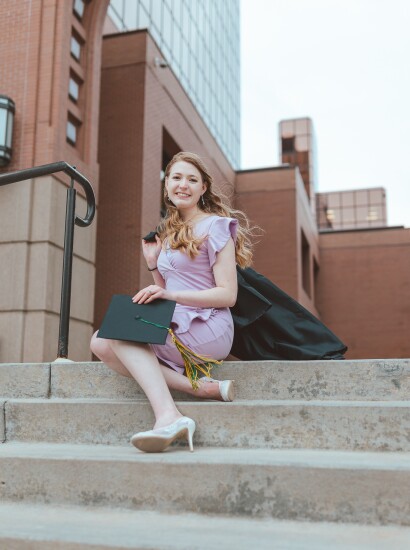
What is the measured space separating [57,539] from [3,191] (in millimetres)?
7908

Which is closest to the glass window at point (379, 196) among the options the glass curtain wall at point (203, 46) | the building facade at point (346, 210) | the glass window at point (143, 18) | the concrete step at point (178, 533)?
the building facade at point (346, 210)

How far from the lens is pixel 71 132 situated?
991 centimetres

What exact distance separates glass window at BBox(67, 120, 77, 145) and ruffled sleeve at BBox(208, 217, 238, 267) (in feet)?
24.6

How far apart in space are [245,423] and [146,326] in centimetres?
58

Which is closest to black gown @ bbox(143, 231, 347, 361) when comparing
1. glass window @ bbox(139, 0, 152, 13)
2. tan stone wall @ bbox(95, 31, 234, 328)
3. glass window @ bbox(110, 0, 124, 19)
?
tan stone wall @ bbox(95, 31, 234, 328)

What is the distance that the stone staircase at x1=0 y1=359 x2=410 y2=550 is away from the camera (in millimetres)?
1879

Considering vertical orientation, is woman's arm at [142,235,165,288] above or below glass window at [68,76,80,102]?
below

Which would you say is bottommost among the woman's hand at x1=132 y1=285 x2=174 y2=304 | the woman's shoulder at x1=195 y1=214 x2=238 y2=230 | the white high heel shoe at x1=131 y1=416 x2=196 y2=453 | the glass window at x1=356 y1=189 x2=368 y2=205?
the white high heel shoe at x1=131 y1=416 x2=196 y2=453

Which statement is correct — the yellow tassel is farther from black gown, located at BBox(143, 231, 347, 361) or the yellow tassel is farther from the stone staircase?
black gown, located at BBox(143, 231, 347, 361)

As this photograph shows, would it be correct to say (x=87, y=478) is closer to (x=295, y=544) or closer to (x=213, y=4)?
(x=295, y=544)

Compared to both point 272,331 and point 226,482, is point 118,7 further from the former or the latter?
point 226,482

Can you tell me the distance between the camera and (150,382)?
2482 mm

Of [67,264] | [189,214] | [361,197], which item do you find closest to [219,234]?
[189,214]

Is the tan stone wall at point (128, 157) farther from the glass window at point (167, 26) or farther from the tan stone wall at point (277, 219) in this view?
the tan stone wall at point (277, 219)
